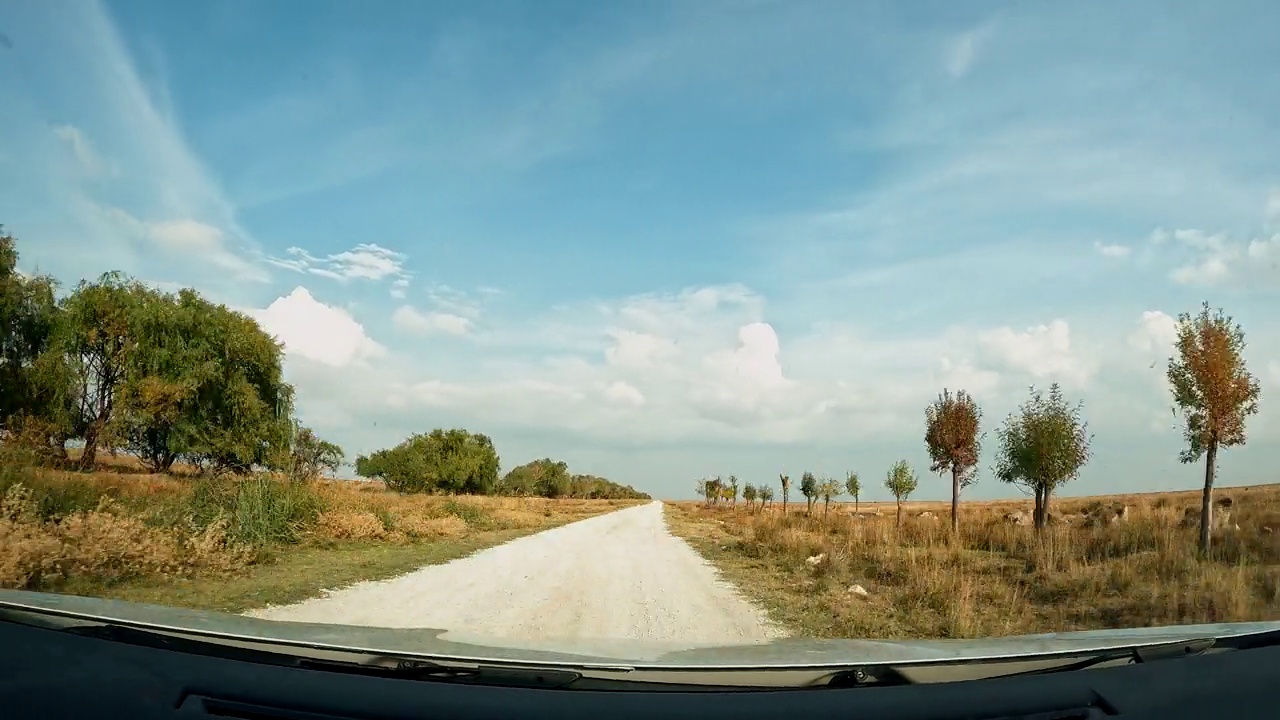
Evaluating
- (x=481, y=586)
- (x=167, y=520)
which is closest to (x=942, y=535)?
(x=481, y=586)

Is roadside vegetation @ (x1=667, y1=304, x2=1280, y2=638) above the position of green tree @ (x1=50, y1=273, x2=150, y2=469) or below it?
below

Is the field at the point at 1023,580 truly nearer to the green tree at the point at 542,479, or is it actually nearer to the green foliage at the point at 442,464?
the green foliage at the point at 442,464

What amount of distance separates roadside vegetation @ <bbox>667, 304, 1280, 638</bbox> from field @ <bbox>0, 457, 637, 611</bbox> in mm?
7507

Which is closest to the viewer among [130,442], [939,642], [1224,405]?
[939,642]

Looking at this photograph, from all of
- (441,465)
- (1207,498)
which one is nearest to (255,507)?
(1207,498)

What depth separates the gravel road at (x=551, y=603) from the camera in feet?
30.9

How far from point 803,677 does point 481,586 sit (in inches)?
437

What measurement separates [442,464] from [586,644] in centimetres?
8374

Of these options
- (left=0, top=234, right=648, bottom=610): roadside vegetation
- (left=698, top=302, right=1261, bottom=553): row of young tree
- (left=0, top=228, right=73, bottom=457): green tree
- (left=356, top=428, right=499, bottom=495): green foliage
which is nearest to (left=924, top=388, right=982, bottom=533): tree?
(left=698, top=302, right=1261, bottom=553): row of young tree

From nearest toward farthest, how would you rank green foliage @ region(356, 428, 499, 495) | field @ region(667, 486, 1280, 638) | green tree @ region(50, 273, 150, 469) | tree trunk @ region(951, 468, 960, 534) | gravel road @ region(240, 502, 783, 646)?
gravel road @ region(240, 502, 783, 646)
field @ region(667, 486, 1280, 638)
tree trunk @ region(951, 468, 960, 534)
green tree @ region(50, 273, 150, 469)
green foliage @ region(356, 428, 499, 495)

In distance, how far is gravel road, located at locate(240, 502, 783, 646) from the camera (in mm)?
→ 9414

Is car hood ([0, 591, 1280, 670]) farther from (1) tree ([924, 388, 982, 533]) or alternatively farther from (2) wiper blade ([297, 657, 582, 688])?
(1) tree ([924, 388, 982, 533])

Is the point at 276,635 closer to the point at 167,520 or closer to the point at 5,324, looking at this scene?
the point at 167,520

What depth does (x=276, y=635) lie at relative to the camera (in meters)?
2.94
